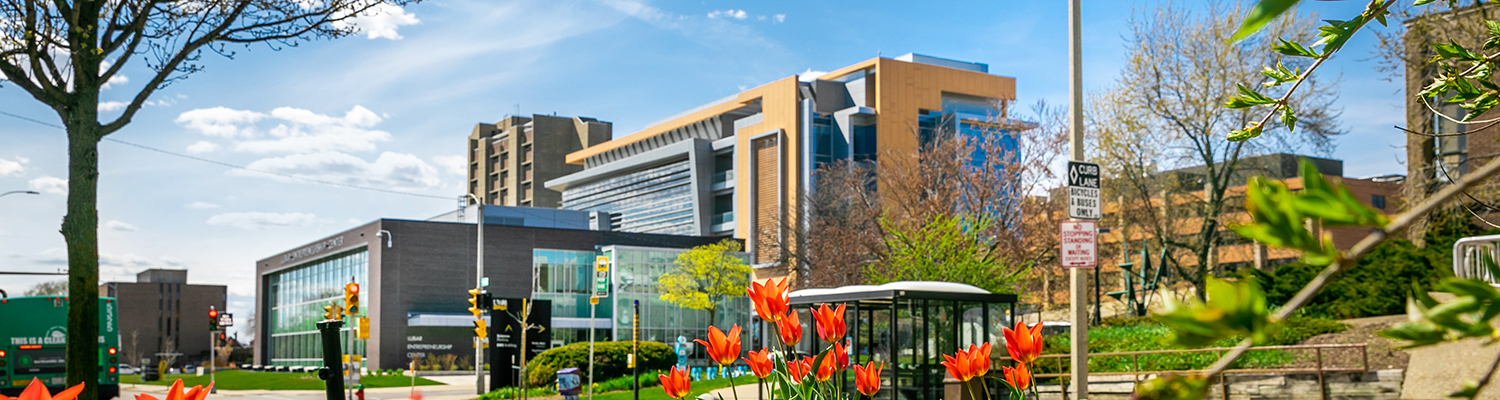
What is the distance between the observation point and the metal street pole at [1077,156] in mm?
12711

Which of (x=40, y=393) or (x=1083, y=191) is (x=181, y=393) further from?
(x=1083, y=191)

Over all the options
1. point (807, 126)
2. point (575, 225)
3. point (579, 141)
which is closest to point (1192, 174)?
point (807, 126)

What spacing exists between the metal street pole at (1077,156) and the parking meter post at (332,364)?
339 inches

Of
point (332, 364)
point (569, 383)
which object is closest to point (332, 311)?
point (569, 383)

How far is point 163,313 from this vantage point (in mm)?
121562

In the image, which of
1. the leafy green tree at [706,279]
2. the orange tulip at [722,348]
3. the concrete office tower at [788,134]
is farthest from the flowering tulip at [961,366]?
the concrete office tower at [788,134]

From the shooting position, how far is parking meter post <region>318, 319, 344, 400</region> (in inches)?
246

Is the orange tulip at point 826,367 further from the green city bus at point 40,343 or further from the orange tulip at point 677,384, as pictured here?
the green city bus at point 40,343

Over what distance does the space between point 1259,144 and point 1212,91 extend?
2.87 metres

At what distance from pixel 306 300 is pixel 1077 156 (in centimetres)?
7085

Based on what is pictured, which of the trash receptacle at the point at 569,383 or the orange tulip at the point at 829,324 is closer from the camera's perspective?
the orange tulip at the point at 829,324

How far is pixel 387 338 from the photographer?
64312mm

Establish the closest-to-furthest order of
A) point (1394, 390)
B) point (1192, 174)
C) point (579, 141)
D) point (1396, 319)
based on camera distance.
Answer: point (1394, 390), point (1396, 319), point (1192, 174), point (579, 141)

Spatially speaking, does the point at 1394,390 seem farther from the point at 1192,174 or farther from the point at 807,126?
the point at 807,126
